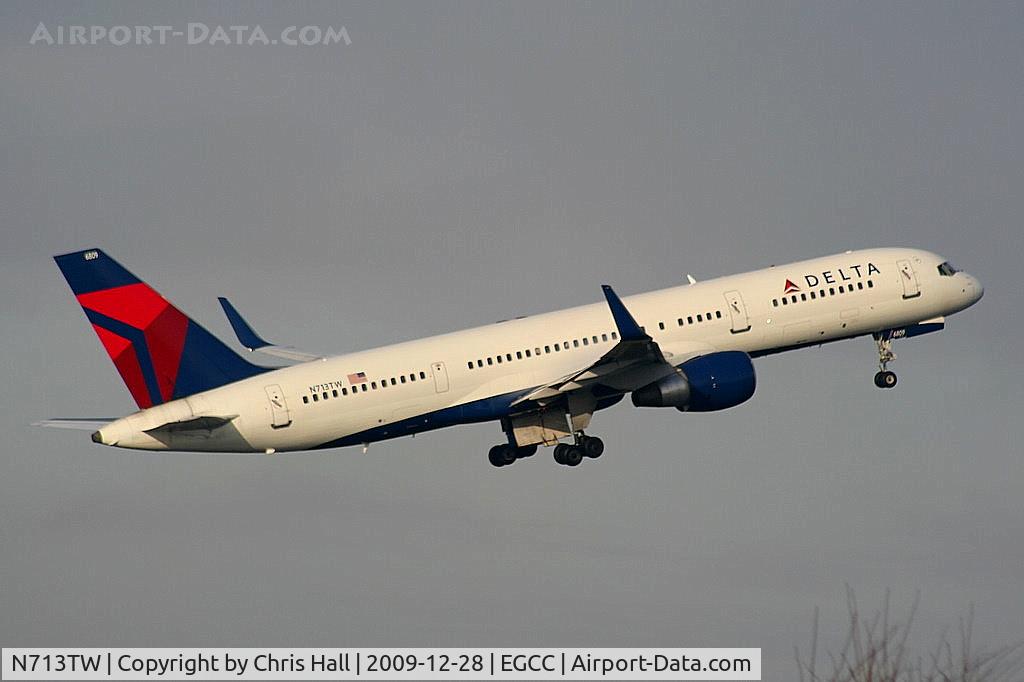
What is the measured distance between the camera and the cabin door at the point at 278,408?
201 ft

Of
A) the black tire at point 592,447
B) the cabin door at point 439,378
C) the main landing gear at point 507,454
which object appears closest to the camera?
the cabin door at point 439,378

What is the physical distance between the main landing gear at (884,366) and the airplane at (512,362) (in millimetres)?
391

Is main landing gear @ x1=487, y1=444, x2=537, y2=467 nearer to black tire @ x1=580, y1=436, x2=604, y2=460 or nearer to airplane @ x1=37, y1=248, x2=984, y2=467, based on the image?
airplane @ x1=37, y1=248, x2=984, y2=467

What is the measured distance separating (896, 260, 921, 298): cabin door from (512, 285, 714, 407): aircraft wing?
10522mm

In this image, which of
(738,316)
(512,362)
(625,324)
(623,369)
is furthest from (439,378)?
(738,316)


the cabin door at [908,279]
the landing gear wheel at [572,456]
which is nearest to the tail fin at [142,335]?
the landing gear wheel at [572,456]

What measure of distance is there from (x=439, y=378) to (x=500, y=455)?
7228mm

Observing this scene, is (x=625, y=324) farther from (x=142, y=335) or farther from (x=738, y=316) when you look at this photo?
(x=142, y=335)

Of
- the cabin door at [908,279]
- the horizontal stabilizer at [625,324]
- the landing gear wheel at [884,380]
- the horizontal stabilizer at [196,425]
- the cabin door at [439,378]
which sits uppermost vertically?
the cabin door at [908,279]

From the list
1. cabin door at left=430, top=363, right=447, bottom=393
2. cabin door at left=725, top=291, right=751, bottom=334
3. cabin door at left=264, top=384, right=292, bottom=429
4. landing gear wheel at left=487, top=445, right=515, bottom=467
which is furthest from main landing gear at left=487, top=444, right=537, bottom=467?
cabin door at left=264, top=384, right=292, bottom=429

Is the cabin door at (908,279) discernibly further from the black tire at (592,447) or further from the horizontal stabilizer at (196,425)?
the horizontal stabilizer at (196,425)

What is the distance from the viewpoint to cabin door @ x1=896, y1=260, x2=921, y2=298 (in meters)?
71.4

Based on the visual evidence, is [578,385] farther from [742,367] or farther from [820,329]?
[820,329]

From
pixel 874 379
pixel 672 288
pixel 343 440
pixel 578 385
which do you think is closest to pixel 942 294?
pixel 874 379
